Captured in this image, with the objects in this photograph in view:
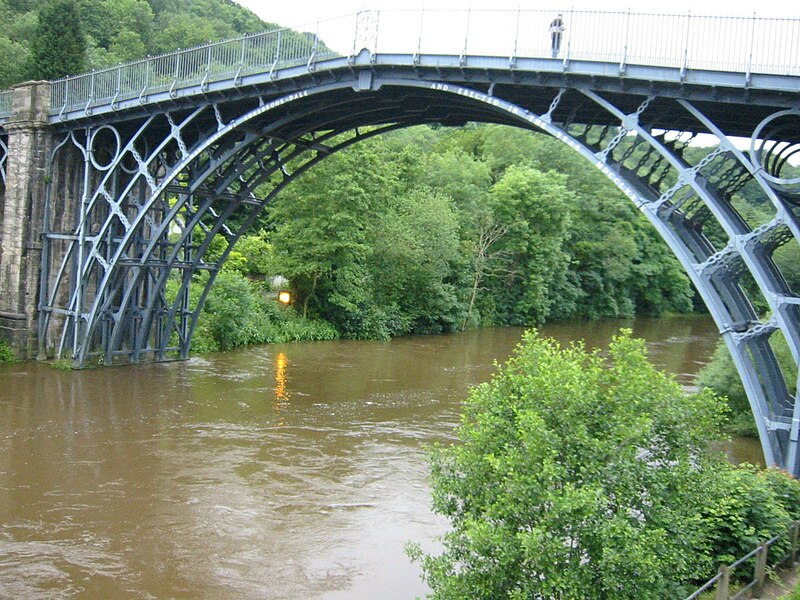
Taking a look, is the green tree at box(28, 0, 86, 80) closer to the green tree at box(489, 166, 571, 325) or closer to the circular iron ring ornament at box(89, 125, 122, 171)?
the circular iron ring ornament at box(89, 125, 122, 171)

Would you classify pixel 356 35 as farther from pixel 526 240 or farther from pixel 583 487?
pixel 526 240

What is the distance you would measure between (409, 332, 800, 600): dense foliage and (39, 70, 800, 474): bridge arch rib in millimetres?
4136

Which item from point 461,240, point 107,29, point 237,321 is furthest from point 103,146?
point 107,29

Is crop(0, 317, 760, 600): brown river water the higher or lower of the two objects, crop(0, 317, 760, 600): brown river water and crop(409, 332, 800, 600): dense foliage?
the lower

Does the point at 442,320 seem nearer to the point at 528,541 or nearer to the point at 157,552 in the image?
the point at 157,552

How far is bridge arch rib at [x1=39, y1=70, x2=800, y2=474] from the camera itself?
12.6 metres

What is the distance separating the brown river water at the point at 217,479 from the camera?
1104 cm

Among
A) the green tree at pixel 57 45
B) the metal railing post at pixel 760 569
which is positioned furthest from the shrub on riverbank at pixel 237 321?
the metal railing post at pixel 760 569

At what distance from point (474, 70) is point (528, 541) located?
11.6m

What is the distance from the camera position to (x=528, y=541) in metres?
7.36

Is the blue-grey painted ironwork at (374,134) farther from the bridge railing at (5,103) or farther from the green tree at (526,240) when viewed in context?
the green tree at (526,240)

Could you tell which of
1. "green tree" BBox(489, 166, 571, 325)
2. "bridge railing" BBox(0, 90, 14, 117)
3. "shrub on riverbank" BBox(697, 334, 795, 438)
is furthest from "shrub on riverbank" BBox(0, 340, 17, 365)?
"green tree" BBox(489, 166, 571, 325)

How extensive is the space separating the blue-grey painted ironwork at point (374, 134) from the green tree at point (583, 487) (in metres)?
4.32

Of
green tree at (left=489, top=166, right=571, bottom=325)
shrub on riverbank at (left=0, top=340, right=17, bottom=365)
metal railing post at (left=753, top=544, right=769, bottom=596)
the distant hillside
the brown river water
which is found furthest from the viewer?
green tree at (left=489, top=166, right=571, bottom=325)
